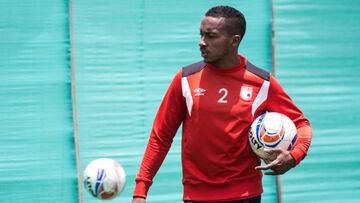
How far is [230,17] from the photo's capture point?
4.54 metres

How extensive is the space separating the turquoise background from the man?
185 centimetres

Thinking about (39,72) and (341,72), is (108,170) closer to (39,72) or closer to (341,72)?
(39,72)

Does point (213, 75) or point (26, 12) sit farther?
point (26, 12)

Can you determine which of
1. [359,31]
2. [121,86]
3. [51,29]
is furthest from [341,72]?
[51,29]

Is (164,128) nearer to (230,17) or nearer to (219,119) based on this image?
(219,119)

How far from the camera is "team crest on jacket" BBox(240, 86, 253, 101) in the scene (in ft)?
14.7

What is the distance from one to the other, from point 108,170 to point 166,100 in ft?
→ 1.60

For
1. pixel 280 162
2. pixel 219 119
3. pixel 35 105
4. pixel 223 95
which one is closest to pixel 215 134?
pixel 219 119

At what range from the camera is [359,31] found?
6828mm

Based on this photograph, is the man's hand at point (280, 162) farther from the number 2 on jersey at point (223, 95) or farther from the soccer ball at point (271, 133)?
the number 2 on jersey at point (223, 95)

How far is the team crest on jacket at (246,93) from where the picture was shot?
177 inches

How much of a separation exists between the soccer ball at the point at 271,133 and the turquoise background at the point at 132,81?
80.2 inches

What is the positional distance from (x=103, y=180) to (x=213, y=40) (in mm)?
937

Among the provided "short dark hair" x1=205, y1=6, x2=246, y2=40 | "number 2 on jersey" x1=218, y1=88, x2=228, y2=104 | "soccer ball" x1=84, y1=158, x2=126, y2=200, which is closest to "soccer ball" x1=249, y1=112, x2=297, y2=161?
"number 2 on jersey" x1=218, y1=88, x2=228, y2=104
